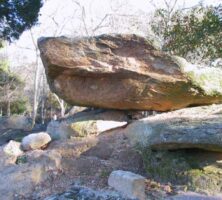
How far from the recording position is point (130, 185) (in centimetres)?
465

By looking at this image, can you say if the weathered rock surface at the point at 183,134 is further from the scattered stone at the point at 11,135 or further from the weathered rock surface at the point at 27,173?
the scattered stone at the point at 11,135

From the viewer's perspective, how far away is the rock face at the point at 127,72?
6.80 m

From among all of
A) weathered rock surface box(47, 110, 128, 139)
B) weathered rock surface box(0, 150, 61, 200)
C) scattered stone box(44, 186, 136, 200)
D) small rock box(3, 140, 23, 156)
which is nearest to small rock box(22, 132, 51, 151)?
small rock box(3, 140, 23, 156)

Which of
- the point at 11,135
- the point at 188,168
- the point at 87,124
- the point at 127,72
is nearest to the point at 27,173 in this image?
the point at 87,124

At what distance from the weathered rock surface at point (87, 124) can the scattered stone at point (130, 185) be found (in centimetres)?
242

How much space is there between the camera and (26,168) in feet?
19.0

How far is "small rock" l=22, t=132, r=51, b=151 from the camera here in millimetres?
6988

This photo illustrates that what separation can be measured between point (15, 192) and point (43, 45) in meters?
2.85

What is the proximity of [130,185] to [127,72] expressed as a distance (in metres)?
2.79

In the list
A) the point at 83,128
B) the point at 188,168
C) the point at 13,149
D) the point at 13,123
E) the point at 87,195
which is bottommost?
the point at 13,123

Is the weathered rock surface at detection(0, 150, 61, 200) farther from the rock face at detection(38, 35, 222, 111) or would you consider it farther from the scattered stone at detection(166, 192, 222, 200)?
the scattered stone at detection(166, 192, 222, 200)

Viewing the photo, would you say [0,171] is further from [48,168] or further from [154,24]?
[154,24]

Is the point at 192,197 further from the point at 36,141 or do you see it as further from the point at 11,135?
the point at 11,135

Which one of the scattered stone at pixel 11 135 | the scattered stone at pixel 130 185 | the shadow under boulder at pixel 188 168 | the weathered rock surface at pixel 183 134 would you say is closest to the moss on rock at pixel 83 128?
the weathered rock surface at pixel 183 134
